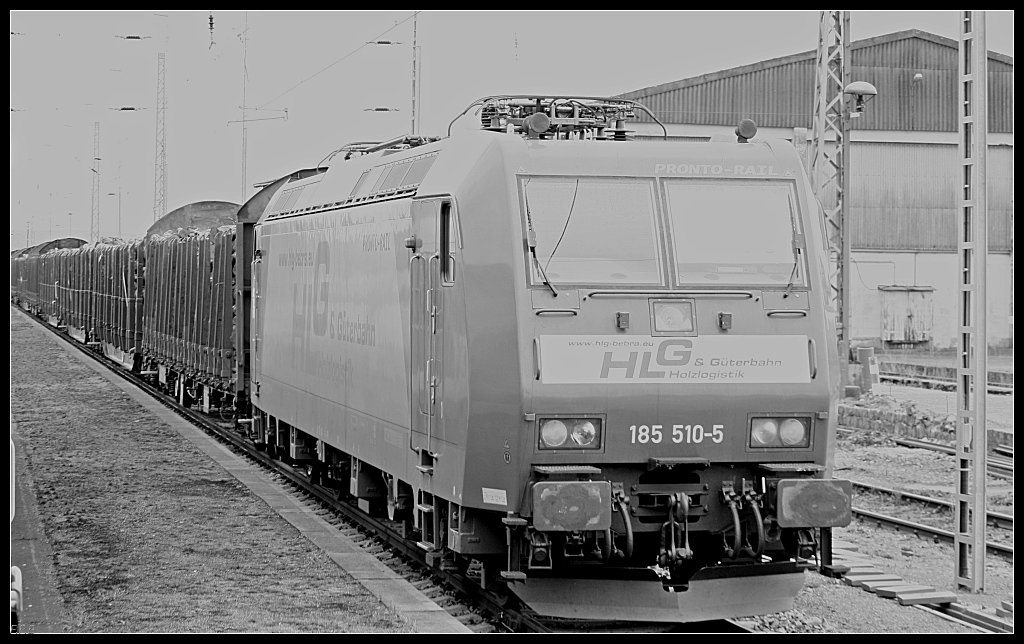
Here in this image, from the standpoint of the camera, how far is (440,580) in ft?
34.0

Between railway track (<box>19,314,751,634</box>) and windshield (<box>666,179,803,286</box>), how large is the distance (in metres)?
2.41

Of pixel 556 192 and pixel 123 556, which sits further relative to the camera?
pixel 123 556

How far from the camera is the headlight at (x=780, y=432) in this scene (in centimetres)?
862

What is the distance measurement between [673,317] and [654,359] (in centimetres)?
31

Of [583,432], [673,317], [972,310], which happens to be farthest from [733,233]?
[972,310]

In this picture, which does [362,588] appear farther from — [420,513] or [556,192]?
[556,192]

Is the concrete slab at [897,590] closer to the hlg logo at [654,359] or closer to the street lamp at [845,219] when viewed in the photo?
the hlg logo at [654,359]

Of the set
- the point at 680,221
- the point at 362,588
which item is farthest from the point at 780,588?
the point at 362,588

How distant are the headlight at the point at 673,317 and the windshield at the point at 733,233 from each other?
0.18m

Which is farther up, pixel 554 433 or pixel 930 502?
pixel 554 433

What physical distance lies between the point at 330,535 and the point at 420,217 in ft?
13.9

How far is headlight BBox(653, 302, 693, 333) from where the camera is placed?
27.8 ft

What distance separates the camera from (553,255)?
8516 mm

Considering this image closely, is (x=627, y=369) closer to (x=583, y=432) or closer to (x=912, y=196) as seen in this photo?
(x=583, y=432)
